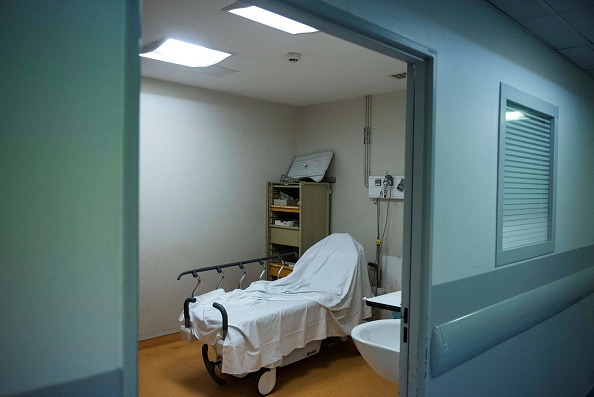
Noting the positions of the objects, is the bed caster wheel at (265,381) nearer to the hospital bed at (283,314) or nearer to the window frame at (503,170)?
the hospital bed at (283,314)

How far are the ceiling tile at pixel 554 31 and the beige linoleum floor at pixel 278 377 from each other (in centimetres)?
267

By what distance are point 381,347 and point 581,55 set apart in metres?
2.26

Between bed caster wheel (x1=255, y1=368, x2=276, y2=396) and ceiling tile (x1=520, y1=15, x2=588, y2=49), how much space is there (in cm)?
289

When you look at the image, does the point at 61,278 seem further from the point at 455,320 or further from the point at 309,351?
the point at 309,351

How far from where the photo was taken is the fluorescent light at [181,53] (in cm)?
343

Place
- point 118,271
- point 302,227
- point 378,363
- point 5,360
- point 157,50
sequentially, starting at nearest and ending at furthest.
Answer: point 5,360
point 118,271
point 378,363
point 157,50
point 302,227

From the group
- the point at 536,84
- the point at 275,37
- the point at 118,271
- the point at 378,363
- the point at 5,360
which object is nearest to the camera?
the point at 5,360

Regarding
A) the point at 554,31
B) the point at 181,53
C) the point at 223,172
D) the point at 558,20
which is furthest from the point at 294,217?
the point at 558,20

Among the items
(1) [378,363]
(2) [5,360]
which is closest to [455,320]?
(1) [378,363]

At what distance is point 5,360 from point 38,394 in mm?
92

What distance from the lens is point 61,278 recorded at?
89cm

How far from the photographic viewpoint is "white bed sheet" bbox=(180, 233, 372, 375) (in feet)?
11.3

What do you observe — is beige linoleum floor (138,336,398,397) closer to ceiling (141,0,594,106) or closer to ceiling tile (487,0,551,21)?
ceiling (141,0,594,106)

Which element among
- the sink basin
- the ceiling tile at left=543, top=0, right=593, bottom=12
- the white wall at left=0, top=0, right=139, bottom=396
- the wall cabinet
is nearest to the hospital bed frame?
the sink basin
